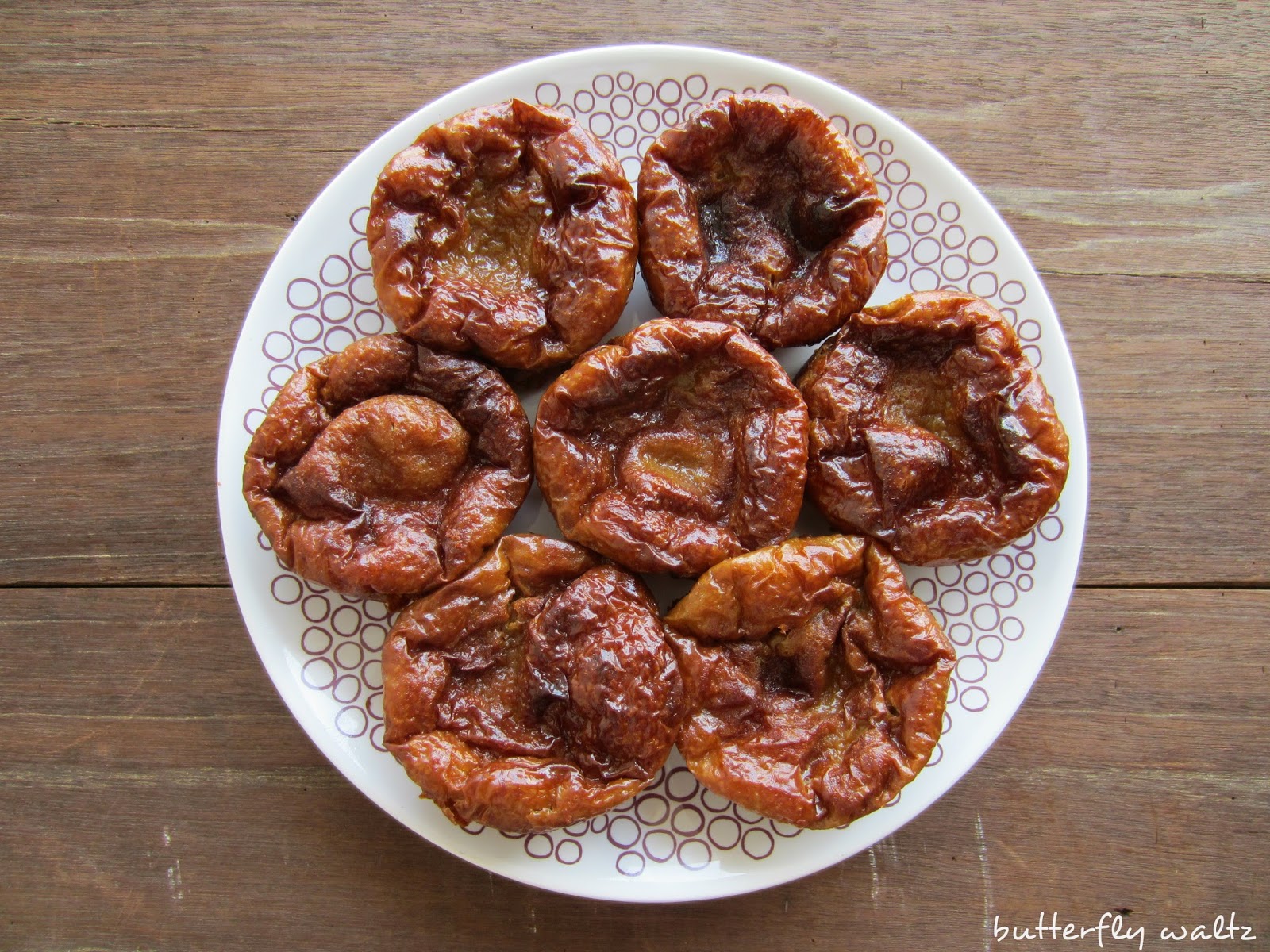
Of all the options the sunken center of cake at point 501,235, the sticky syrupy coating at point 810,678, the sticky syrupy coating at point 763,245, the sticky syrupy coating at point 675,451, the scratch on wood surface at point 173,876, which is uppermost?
the sticky syrupy coating at point 763,245

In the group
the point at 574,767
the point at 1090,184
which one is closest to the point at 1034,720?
the point at 574,767

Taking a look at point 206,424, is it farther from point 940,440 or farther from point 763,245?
point 940,440

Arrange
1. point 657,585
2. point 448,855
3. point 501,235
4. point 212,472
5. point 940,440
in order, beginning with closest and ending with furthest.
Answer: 1. point 940,440
2. point 501,235
3. point 657,585
4. point 448,855
5. point 212,472

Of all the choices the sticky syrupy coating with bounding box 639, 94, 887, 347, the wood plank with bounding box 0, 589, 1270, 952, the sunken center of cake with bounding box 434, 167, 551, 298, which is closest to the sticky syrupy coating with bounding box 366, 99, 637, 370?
the sunken center of cake with bounding box 434, 167, 551, 298

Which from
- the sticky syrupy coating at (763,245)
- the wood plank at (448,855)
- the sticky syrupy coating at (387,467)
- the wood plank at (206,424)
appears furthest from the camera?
the wood plank at (206,424)

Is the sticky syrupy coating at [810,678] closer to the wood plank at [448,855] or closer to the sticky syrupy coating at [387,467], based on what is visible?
the sticky syrupy coating at [387,467]

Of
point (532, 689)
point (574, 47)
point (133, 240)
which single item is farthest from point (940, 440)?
point (133, 240)

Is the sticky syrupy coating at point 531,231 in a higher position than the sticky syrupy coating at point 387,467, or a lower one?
higher

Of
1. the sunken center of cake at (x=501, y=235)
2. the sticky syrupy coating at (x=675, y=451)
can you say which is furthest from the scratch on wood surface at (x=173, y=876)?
the sunken center of cake at (x=501, y=235)

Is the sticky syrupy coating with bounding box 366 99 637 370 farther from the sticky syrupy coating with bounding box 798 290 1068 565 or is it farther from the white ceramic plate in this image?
the sticky syrupy coating with bounding box 798 290 1068 565
